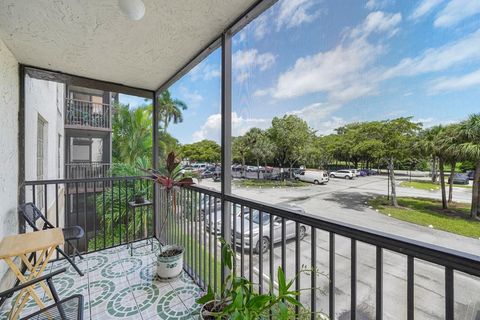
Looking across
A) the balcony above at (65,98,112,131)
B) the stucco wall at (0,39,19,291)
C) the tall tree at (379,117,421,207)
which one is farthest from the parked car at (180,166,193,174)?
the balcony above at (65,98,112,131)

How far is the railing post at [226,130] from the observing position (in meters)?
1.95

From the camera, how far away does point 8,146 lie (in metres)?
→ 2.26

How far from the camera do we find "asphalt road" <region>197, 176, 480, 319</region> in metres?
0.74

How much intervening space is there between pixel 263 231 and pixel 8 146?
106 inches

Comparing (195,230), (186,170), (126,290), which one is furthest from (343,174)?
(126,290)

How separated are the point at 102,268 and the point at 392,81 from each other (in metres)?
3.24

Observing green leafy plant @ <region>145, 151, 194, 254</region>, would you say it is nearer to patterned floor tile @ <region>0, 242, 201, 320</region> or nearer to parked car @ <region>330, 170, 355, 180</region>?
patterned floor tile @ <region>0, 242, 201, 320</region>

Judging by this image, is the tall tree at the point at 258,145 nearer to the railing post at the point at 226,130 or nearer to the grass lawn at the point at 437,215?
the railing post at the point at 226,130

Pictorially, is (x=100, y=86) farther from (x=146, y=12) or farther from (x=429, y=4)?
(x=429, y=4)

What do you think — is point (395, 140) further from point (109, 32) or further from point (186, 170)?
point (109, 32)

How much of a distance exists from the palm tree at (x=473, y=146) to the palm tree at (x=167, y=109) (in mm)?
3243

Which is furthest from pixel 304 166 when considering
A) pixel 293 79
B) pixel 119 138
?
pixel 119 138

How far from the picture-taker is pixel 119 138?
29.3 feet

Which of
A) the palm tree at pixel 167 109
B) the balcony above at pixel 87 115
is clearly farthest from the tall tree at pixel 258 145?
the balcony above at pixel 87 115
